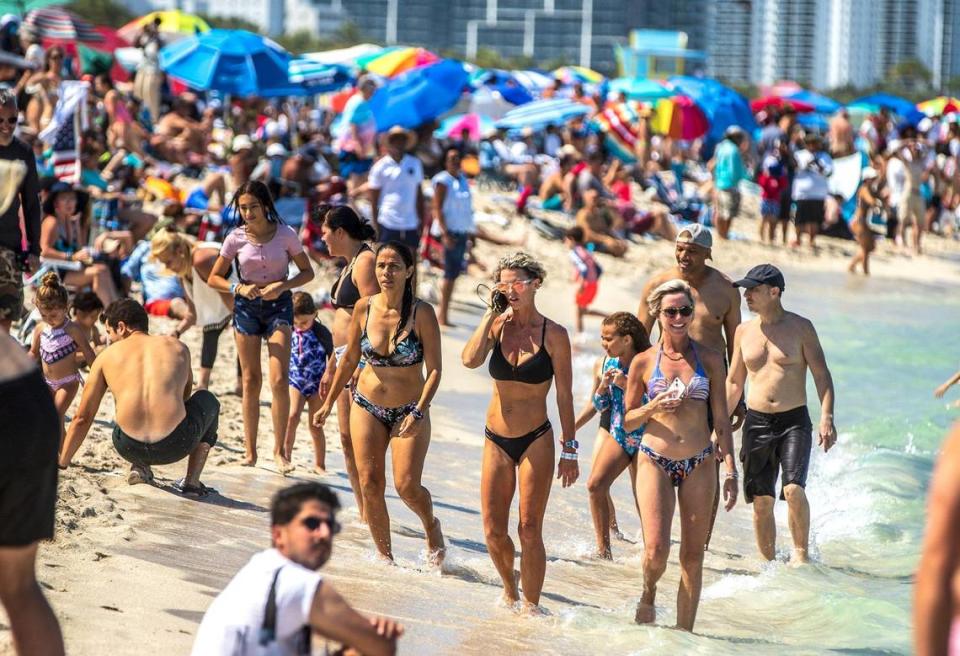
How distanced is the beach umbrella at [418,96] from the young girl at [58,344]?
29.9 feet

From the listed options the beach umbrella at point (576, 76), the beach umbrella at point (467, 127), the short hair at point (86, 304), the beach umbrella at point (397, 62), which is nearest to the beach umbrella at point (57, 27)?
the beach umbrella at point (397, 62)

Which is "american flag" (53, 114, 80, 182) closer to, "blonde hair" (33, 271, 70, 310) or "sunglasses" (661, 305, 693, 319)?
"blonde hair" (33, 271, 70, 310)

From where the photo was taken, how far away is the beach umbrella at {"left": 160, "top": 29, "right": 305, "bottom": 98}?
56.5 ft

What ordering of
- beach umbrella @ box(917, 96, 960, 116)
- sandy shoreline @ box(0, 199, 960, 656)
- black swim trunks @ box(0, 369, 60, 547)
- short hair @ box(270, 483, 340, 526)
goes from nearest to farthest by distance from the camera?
short hair @ box(270, 483, 340, 526) < black swim trunks @ box(0, 369, 60, 547) < sandy shoreline @ box(0, 199, 960, 656) < beach umbrella @ box(917, 96, 960, 116)

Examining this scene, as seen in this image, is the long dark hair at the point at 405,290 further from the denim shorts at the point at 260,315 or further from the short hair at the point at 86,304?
the short hair at the point at 86,304

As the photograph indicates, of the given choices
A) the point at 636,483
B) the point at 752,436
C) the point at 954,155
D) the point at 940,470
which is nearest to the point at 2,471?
the point at 940,470

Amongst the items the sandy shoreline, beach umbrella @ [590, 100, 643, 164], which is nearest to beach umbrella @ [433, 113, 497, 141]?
beach umbrella @ [590, 100, 643, 164]

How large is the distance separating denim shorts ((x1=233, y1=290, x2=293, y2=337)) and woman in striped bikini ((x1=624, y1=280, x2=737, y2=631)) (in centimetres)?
256

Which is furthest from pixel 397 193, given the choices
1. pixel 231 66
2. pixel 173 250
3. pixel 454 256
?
pixel 231 66

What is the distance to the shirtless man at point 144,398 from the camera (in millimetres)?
6598

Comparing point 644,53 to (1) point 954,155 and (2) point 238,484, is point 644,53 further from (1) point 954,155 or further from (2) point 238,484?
(2) point 238,484

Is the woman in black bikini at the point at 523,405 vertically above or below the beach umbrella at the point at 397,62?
below

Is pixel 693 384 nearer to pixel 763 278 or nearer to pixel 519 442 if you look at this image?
pixel 519 442

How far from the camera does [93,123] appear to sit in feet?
51.5
